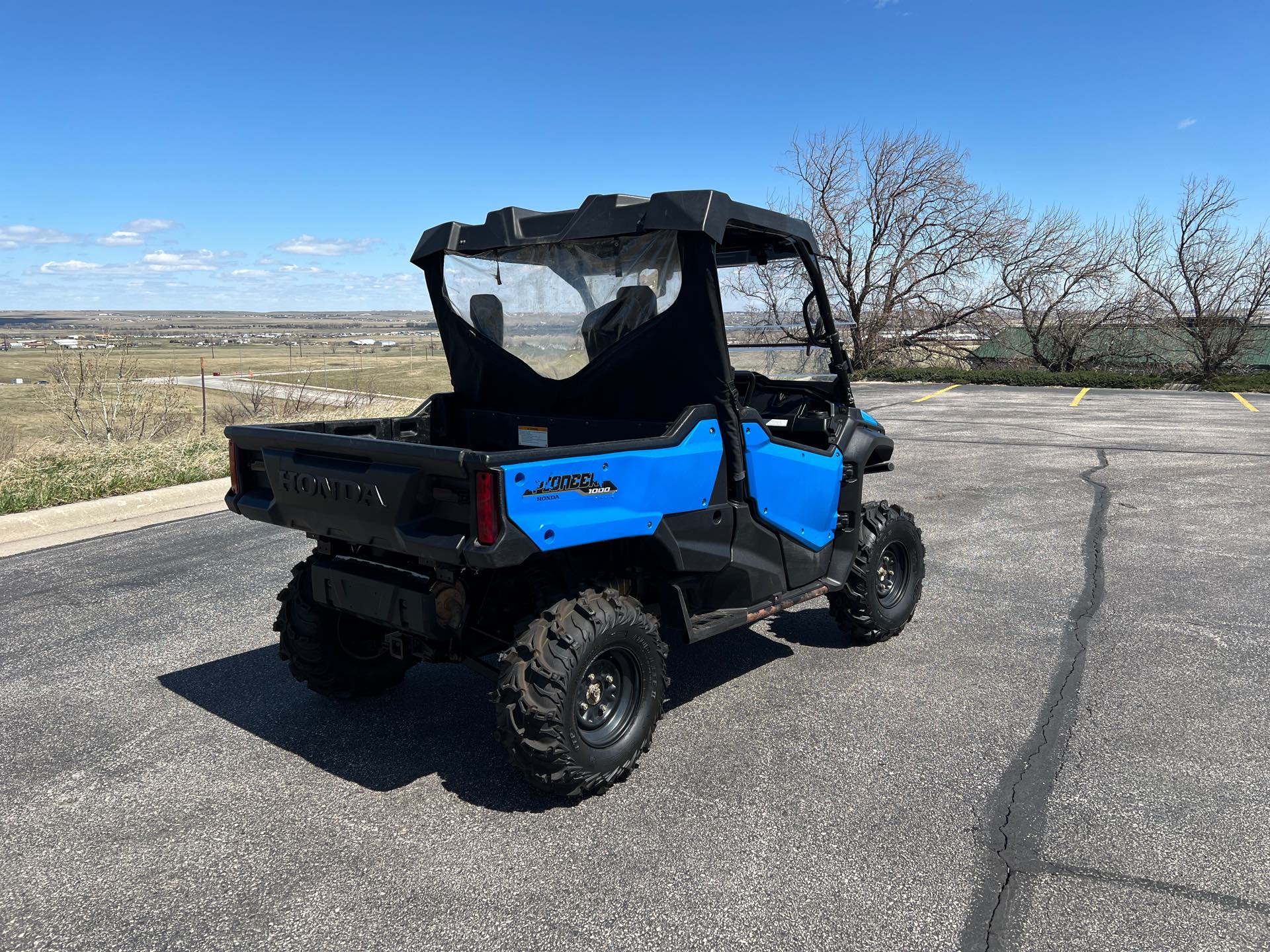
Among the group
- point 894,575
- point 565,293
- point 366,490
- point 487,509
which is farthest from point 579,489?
point 894,575

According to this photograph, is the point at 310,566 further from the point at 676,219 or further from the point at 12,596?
the point at 12,596

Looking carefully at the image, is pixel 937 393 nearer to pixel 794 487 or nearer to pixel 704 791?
pixel 794 487

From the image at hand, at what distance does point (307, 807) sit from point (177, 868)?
0.50 m

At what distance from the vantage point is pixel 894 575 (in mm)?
5527

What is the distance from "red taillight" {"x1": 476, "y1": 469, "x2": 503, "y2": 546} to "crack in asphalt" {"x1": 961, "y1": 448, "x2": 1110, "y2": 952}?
1922 millimetres

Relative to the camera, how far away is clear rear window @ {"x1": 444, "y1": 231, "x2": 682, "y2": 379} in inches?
160

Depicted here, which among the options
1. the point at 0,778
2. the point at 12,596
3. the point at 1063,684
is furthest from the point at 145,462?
the point at 1063,684

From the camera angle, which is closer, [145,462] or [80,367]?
[145,462]

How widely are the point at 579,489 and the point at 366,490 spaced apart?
31.7 inches

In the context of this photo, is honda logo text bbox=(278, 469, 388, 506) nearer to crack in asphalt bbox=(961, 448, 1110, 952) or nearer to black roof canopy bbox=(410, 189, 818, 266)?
black roof canopy bbox=(410, 189, 818, 266)

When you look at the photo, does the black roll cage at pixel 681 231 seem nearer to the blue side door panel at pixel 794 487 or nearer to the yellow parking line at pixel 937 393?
the blue side door panel at pixel 794 487

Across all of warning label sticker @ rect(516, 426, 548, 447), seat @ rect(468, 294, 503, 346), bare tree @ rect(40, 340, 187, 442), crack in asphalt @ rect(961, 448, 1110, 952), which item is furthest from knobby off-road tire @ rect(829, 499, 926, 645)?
bare tree @ rect(40, 340, 187, 442)

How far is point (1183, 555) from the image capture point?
7340 mm

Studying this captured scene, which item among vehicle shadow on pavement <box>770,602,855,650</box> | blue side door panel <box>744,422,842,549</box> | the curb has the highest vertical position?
blue side door panel <box>744,422,842,549</box>
